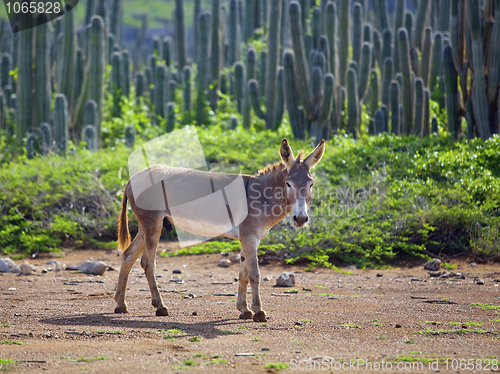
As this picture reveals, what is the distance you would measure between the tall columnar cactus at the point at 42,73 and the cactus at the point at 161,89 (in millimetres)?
5396

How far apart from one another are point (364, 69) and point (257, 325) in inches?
476

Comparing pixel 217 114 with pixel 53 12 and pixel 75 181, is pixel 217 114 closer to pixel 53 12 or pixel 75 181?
pixel 53 12

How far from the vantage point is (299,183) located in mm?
5539

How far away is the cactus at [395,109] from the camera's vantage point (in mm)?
14656

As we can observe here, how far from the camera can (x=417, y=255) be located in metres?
9.56

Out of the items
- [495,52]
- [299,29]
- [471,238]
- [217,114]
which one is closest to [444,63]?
[495,52]

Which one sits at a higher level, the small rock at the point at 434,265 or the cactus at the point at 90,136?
the cactus at the point at 90,136

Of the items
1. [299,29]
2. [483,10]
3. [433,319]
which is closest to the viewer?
[433,319]

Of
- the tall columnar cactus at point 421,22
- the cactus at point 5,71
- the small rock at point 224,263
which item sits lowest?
the small rock at point 224,263

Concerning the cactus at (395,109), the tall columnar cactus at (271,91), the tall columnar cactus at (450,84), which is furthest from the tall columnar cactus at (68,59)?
the tall columnar cactus at (450,84)

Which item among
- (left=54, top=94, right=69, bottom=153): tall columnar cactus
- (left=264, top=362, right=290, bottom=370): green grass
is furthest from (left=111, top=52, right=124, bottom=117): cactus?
(left=264, top=362, right=290, bottom=370): green grass

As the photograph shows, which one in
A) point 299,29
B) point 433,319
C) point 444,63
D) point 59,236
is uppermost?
point 299,29

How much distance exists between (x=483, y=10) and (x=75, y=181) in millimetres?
10248

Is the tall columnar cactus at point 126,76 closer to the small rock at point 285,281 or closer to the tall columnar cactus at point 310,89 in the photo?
the tall columnar cactus at point 310,89
